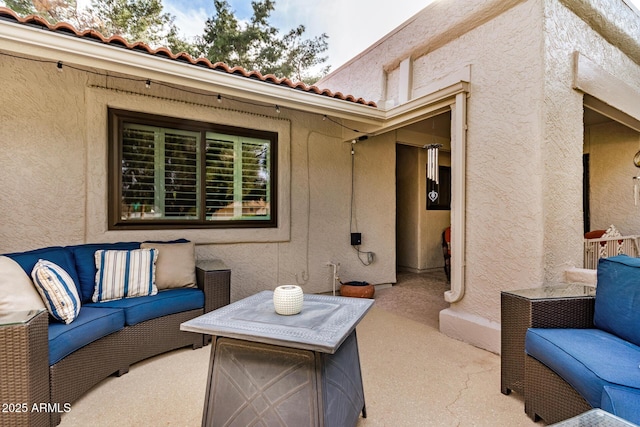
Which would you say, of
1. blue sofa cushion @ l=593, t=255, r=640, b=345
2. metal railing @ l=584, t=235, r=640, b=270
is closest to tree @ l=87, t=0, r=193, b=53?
metal railing @ l=584, t=235, r=640, b=270

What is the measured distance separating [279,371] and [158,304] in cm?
192

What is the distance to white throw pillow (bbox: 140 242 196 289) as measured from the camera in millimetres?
3432

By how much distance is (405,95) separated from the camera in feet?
15.0

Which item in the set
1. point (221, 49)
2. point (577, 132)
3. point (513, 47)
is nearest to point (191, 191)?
point (513, 47)

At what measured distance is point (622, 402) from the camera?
1393mm

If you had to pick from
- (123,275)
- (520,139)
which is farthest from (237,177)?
(520,139)

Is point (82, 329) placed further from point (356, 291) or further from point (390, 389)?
point (356, 291)

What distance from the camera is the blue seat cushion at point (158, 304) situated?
2.87 m

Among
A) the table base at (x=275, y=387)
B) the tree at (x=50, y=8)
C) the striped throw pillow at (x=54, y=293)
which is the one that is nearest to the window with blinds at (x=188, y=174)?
the striped throw pillow at (x=54, y=293)

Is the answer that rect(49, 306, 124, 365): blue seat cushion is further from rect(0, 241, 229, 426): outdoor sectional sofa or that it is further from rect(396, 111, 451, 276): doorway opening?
rect(396, 111, 451, 276): doorway opening

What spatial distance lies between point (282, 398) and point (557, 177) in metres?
3.31

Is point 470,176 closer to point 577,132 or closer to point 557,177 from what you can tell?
point 557,177

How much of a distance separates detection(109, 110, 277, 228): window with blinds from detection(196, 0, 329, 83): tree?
6301mm

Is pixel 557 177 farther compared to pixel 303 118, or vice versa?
pixel 303 118
